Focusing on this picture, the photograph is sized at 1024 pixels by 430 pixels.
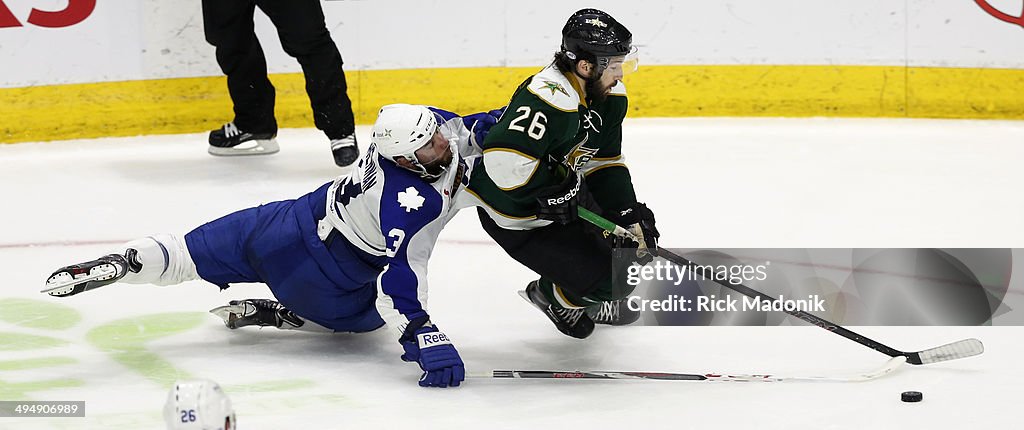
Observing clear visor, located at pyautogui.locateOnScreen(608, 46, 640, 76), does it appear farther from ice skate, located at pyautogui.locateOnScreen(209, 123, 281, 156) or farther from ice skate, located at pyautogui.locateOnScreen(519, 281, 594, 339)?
ice skate, located at pyautogui.locateOnScreen(209, 123, 281, 156)

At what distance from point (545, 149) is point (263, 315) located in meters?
0.85

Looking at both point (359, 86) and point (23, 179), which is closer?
point (23, 179)

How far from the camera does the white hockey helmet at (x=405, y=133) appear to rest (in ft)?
9.30

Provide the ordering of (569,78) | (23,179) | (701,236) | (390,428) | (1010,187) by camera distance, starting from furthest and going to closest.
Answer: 1. (23,179)
2. (1010,187)
3. (701,236)
4. (569,78)
5. (390,428)

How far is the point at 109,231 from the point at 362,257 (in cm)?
175

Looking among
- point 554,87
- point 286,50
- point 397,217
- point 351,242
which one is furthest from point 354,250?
point 286,50

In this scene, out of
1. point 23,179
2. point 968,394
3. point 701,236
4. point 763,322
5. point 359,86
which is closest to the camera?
point 968,394

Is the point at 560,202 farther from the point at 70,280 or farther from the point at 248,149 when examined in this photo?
the point at 248,149

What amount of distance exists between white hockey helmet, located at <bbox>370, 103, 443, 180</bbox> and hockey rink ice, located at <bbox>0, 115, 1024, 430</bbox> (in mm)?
479

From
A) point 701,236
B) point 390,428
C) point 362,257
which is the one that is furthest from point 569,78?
point 701,236

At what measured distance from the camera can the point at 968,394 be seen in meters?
2.76

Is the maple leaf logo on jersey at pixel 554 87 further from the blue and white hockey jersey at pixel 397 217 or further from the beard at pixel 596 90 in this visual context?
the blue and white hockey jersey at pixel 397 217

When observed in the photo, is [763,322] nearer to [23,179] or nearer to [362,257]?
[362,257]

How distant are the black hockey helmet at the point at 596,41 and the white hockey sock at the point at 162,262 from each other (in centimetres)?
100
